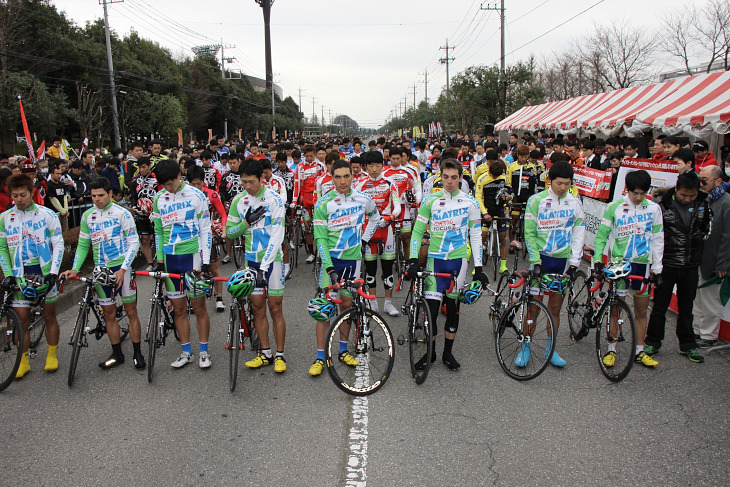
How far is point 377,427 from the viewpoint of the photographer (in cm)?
425

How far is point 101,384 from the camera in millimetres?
5129

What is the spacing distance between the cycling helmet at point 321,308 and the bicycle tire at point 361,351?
13 cm

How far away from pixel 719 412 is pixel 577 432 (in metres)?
1.33

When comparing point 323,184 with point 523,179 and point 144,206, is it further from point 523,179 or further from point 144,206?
point 523,179

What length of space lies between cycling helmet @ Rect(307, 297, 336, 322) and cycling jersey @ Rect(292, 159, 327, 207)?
526 centimetres

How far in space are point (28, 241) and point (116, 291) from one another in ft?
3.29

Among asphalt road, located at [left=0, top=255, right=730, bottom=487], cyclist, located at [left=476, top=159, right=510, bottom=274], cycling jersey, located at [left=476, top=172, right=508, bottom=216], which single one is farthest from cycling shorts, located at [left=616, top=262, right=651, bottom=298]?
cycling jersey, located at [left=476, top=172, right=508, bottom=216]

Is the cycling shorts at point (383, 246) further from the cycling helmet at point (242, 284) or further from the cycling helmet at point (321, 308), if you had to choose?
the cycling helmet at point (242, 284)

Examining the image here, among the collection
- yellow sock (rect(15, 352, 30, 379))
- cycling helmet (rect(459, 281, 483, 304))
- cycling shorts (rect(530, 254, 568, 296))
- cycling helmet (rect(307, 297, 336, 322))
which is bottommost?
yellow sock (rect(15, 352, 30, 379))

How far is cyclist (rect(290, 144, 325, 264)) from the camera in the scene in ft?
32.4

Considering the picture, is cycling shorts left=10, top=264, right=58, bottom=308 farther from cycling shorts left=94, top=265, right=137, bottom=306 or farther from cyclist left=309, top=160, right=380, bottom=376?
cyclist left=309, top=160, right=380, bottom=376

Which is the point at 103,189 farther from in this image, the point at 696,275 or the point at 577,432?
the point at 696,275

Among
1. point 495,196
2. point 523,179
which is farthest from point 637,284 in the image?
point 523,179

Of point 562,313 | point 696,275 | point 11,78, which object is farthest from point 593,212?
point 11,78
